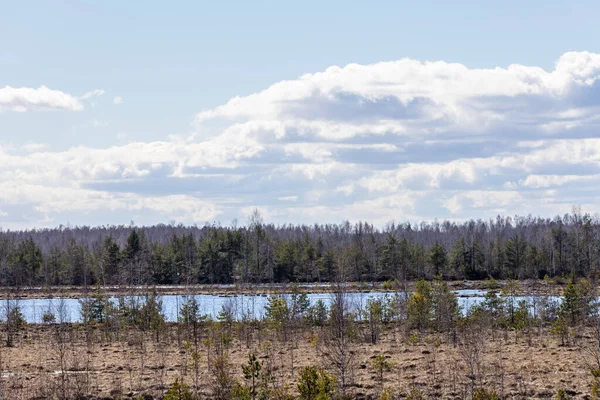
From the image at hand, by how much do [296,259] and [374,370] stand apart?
260 ft

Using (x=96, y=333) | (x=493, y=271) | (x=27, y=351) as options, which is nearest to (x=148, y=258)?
(x=493, y=271)

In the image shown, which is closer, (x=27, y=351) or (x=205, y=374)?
(x=205, y=374)

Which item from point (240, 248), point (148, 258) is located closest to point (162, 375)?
point (148, 258)

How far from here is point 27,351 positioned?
4212 centimetres

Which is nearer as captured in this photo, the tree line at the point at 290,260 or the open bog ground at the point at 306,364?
the open bog ground at the point at 306,364

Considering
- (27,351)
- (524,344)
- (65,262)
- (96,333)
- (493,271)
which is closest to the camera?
(524,344)

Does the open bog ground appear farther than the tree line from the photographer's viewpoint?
No

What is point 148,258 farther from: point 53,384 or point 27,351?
point 53,384

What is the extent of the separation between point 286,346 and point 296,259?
229 feet

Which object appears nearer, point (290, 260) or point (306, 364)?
point (306, 364)

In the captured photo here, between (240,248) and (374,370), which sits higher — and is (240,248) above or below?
above

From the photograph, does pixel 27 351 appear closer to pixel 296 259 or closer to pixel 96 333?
pixel 96 333

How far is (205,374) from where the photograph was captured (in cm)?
3269

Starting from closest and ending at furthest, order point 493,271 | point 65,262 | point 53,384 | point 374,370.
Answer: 1. point 53,384
2. point 374,370
3. point 493,271
4. point 65,262
